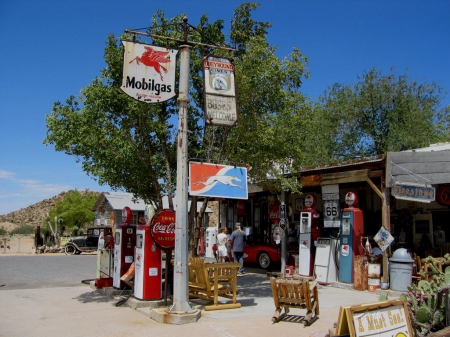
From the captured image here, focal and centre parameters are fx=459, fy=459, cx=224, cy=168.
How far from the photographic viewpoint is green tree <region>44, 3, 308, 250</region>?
11.2 meters

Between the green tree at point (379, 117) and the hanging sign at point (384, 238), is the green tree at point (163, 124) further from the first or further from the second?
the green tree at point (379, 117)

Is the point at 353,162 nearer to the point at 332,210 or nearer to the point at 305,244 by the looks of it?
the point at 332,210

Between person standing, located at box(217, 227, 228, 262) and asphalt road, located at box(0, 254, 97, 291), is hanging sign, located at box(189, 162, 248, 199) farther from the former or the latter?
person standing, located at box(217, 227, 228, 262)

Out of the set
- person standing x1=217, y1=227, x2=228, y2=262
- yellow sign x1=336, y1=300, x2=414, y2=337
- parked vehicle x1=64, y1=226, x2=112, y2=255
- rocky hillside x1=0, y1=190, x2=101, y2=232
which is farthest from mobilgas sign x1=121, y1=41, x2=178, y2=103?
rocky hillside x1=0, y1=190, x2=101, y2=232

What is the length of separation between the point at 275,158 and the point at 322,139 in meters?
21.1

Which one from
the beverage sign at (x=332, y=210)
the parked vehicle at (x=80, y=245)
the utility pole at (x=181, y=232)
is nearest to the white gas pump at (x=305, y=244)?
the beverage sign at (x=332, y=210)

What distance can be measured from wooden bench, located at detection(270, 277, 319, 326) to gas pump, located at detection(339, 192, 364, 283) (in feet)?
15.8

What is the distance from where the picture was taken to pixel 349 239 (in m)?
13.0

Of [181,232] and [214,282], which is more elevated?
[181,232]

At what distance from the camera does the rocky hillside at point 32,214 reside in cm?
9343

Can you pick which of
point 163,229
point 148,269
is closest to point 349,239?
point 163,229

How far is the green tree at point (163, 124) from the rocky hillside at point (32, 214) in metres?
87.0

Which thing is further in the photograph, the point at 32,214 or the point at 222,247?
the point at 32,214

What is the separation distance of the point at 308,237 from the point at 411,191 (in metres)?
3.93
